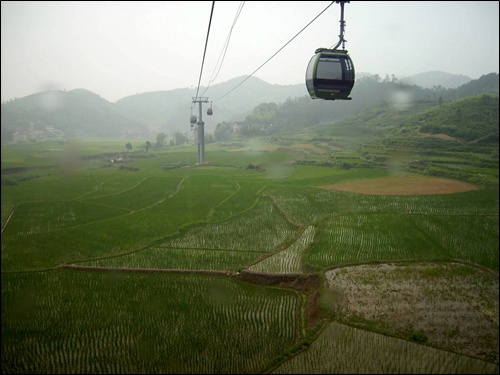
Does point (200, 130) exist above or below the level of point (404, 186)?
above

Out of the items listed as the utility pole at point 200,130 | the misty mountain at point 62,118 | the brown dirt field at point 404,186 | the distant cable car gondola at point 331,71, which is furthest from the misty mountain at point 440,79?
the distant cable car gondola at point 331,71

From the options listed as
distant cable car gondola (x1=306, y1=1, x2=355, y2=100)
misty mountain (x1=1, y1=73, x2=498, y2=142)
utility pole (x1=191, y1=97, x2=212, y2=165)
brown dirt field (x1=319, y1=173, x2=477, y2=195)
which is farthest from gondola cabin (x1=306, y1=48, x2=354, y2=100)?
utility pole (x1=191, y1=97, x2=212, y2=165)

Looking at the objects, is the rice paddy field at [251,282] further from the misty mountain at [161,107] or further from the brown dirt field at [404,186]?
the misty mountain at [161,107]

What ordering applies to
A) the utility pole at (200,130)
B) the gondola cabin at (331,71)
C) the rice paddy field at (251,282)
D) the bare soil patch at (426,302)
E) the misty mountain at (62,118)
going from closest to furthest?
1. the rice paddy field at (251,282)
2. the bare soil patch at (426,302)
3. the gondola cabin at (331,71)
4. the misty mountain at (62,118)
5. the utility pole at (200,130)

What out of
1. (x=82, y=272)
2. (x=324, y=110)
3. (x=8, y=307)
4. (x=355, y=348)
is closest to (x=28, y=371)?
(x=8, y=307)

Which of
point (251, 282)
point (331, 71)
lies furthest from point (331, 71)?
point (251, 282)

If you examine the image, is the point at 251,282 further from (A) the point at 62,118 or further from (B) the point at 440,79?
(B) the point at 440,79
